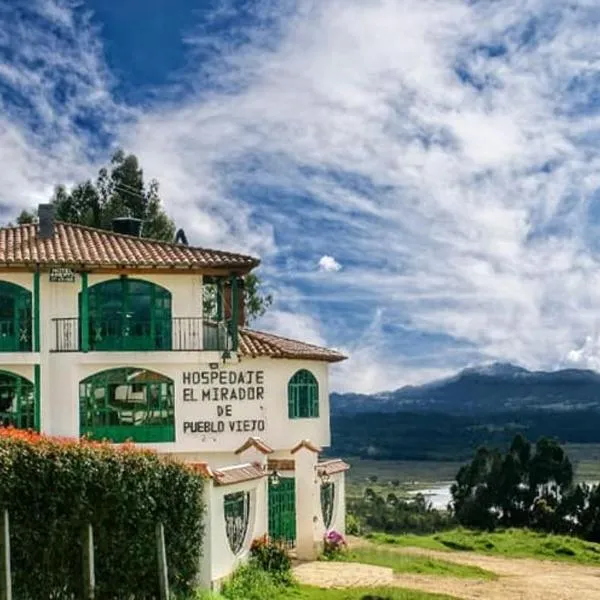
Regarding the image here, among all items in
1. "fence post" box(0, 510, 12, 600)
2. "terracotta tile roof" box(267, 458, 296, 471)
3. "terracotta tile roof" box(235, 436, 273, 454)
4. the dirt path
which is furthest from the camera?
"terracotta tile roof" box(267, 458, 296, 471)

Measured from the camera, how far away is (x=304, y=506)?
27.9 m

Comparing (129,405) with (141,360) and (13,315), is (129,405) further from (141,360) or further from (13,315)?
(13,315)

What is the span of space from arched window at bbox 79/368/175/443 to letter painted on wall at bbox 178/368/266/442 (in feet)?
1.48

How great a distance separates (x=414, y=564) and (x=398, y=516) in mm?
32442

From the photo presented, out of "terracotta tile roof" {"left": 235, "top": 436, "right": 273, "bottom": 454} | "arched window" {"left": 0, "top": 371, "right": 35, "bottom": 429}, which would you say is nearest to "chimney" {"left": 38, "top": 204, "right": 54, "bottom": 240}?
"arched window" {"left": 0, "top": 371, "right": 35, "bottom": 429}

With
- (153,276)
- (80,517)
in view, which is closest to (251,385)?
(153,276)

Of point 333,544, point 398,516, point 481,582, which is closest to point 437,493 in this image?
point 398,516

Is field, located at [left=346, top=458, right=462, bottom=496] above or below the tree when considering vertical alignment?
below

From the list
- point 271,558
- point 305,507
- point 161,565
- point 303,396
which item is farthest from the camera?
point 303,396

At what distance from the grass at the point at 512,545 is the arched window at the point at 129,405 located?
10199 millimetres

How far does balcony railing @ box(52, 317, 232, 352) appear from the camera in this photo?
29688 millimetres

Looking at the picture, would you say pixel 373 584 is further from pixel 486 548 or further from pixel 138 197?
pixel 138 197

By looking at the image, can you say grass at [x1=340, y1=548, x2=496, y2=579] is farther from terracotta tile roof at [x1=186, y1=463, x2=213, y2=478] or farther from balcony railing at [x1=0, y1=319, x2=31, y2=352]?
balcony railing at [x1=0, y1=319, x2=31, y2=352]

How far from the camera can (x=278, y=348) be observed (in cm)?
3081
